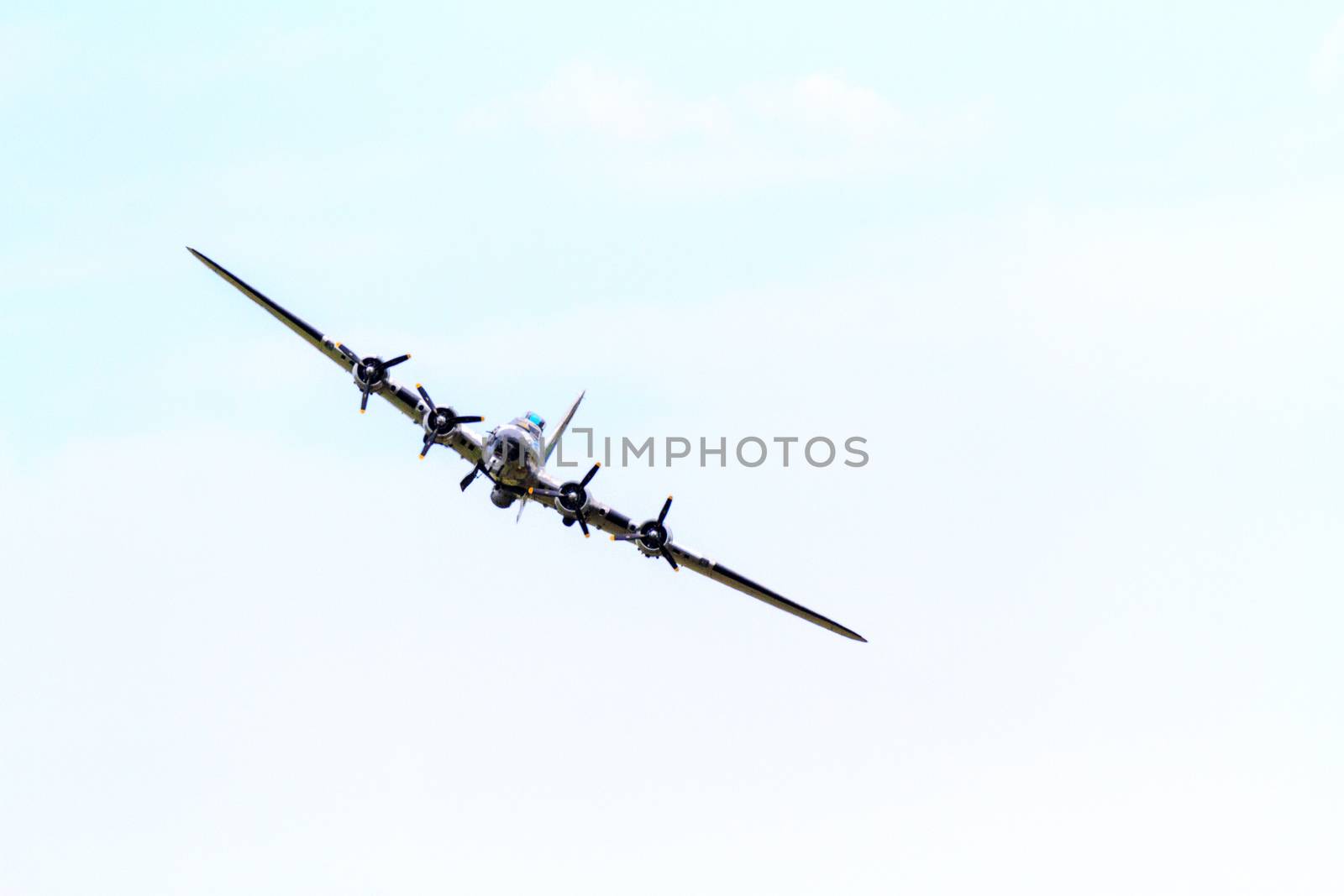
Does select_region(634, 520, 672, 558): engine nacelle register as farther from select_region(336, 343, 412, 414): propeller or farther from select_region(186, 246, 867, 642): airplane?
select_region(336, 343, 412, 414): propeller

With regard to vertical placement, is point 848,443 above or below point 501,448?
above

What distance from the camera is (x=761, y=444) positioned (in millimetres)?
87938

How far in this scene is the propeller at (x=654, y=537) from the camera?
8175 cm

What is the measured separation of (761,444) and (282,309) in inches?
965

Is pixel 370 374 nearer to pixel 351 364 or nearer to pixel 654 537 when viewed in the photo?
pixel 351 364

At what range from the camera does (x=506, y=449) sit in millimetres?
79062

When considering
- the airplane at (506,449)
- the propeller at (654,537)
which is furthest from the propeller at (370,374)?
the propeller at (654,537)

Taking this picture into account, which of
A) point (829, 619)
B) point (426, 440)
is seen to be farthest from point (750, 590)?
point (426, 440)

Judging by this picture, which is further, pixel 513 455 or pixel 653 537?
pixel 653 537

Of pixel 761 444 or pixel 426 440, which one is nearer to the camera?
pixel 426 440

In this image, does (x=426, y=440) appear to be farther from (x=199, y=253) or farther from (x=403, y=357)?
(x=199, y=253)

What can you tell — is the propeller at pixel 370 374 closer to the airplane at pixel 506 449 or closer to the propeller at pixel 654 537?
the airplane at pixel 506 449

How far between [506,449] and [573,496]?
4022 millimetres

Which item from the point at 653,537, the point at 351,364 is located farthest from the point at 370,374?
the point at 653,537
